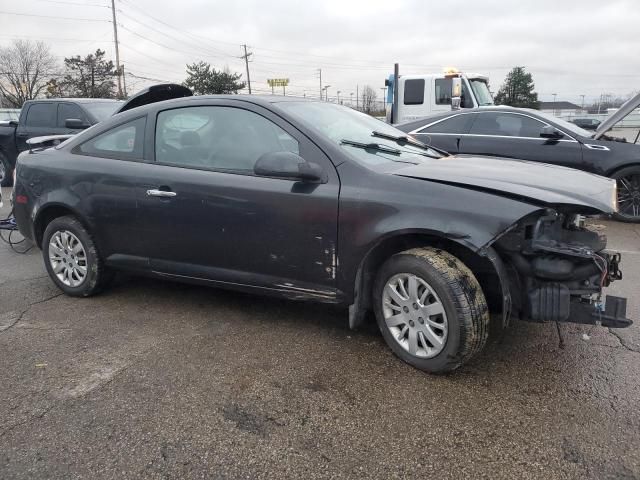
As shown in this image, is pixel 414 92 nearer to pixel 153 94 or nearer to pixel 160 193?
pixel 153 94

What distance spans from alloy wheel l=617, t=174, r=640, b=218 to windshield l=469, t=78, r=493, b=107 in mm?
5363

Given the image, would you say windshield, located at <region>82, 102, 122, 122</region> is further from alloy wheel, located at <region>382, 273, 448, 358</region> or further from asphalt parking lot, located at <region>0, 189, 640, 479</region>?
alloy wheel, located at <region>382, 273, 448, 358</region>

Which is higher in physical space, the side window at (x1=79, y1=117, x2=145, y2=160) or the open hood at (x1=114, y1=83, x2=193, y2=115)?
the open hood at (x1=114, y1=83, x2=193, y2=115)

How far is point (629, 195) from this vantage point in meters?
7.06

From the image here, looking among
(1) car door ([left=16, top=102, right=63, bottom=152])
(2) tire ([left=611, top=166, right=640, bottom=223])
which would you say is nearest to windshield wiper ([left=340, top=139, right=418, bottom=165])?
(2) tire ([left=611, top=166, right=640, bottom=223])

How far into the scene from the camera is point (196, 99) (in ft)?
12.5

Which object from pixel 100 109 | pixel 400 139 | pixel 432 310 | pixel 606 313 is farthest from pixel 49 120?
pixel 606 313

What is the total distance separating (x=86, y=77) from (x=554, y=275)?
165 feet

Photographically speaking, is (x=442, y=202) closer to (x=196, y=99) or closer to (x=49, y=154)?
(x=196, y=99)

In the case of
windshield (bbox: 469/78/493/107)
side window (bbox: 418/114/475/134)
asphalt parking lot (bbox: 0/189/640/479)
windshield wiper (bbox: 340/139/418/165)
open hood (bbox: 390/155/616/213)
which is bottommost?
asphalt parking lot (bbox: 0/189/640/479)

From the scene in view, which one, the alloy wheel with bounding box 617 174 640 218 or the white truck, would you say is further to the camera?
the white truck

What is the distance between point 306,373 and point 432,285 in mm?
875

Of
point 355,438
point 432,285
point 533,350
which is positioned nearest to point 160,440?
point 355,438

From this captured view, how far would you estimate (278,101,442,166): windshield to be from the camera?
3.43 meters
